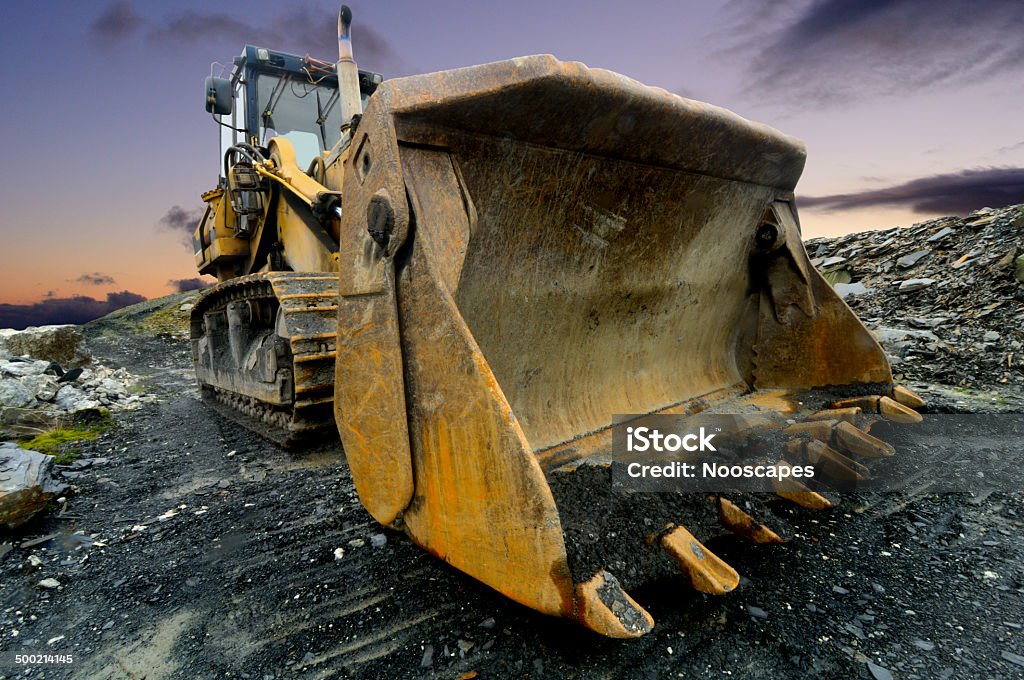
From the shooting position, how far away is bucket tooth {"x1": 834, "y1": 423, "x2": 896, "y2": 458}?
7.72ft

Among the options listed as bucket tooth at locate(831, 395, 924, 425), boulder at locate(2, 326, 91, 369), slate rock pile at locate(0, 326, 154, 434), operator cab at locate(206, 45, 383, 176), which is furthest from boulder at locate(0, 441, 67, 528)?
boulder at locate(2, 326, 91, 369)

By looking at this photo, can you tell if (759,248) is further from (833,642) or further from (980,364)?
(980,364)

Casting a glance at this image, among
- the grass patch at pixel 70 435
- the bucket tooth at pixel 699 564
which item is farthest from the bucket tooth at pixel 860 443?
the grass patch at pixel 70 435

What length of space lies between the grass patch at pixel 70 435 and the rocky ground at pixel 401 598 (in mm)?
805

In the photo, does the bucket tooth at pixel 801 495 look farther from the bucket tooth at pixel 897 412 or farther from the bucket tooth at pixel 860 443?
the bucket tooth at pixel 897 412

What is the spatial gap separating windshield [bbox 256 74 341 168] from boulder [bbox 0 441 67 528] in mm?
2903

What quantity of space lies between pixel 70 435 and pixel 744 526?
4.77 m

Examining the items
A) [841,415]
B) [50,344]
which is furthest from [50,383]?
[841,415]

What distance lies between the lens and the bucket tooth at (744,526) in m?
1.90

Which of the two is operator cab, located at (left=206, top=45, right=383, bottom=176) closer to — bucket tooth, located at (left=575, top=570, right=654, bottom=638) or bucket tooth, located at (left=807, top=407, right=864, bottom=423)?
bucket tooth, located at (left=807, top=407, right=864, bottom=423)

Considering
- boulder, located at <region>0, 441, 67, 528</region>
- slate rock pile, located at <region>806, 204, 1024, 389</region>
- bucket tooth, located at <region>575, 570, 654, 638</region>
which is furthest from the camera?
slate rock pile, located at <region>806, 204, 1024, 389</region>

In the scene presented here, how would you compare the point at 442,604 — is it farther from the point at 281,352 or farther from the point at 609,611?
the point at 281,352

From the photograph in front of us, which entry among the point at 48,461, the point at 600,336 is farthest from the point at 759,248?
the point at 48,461

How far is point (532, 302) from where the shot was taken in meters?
2.18
